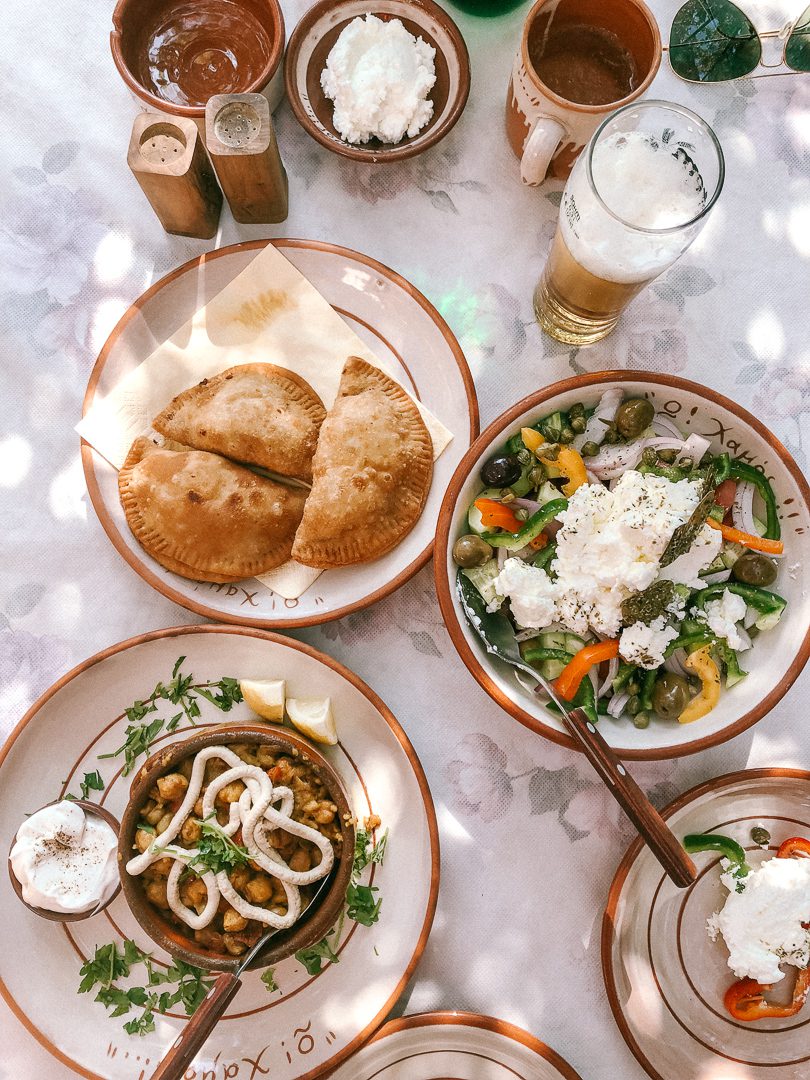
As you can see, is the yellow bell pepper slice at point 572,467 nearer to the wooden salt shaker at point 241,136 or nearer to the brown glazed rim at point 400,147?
the brown glazed rim at point 400,147

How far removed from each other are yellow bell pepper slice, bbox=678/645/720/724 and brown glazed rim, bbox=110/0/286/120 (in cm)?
163

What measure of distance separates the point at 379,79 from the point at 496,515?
3.48ft

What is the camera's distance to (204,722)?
199 centimetres

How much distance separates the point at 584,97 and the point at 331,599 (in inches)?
51.4

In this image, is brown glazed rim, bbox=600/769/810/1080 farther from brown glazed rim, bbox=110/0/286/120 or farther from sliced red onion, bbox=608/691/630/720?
brown glazed rim, bbox=110/0/286/120

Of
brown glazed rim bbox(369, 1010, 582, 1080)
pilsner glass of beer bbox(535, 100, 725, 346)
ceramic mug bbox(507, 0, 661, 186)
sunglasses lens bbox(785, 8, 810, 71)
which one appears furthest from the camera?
sunglasses lens bbox(785, 8, 810, 71)

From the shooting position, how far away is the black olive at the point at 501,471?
1.82 m

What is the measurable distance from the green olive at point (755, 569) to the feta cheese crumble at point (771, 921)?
67 centimetres

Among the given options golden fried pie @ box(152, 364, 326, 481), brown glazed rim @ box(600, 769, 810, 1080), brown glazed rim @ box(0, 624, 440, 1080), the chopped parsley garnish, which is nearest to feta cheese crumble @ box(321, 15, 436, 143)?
golden fried pie @ box(152, 364, 326, 481)

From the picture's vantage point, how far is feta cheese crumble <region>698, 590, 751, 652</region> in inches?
70.5

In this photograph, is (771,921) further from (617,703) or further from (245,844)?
(245,844)

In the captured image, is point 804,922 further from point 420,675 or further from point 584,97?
point 584,97

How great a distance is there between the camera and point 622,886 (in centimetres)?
194

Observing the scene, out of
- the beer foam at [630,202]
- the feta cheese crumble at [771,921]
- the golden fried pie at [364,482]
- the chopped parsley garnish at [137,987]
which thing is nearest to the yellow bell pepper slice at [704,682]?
the feta cheese crumble at [771,921]
